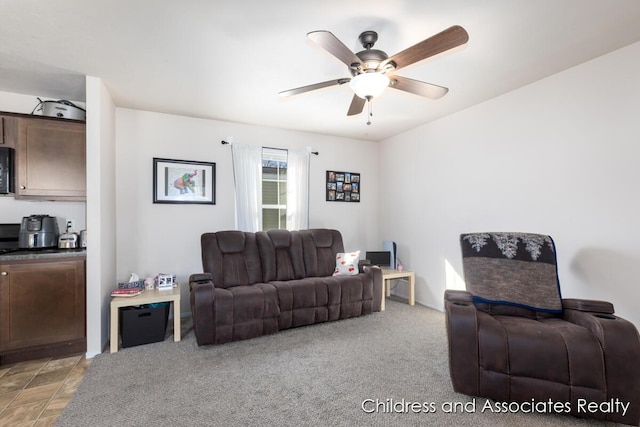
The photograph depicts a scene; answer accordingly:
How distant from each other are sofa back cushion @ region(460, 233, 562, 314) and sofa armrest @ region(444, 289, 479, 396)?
51 centimetres

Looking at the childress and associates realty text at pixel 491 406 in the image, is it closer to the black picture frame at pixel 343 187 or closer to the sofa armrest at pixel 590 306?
the sofa armrest at pixel 590 306

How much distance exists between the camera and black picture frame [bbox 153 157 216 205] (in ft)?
11.8

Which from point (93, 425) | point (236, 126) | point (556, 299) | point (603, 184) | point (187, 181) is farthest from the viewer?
point (236, 126)

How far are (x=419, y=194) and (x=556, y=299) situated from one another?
2.19m

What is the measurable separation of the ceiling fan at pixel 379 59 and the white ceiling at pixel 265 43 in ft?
0.34

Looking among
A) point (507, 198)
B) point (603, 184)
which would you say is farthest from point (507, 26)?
point (507, 198)

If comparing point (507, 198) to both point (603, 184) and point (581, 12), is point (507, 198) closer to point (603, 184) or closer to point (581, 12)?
point (603, 184)

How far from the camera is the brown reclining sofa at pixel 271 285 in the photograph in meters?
2.81

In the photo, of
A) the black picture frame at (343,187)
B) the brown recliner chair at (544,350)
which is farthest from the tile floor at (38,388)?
the black picture frame at (343,187)

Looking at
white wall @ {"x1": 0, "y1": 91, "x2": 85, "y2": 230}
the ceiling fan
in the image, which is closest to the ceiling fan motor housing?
the ceiling fan

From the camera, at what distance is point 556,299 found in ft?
7.21

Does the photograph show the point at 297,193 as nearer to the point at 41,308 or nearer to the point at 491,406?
the point at 41,308

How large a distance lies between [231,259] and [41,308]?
5.37 feet

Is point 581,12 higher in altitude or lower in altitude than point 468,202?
higher
